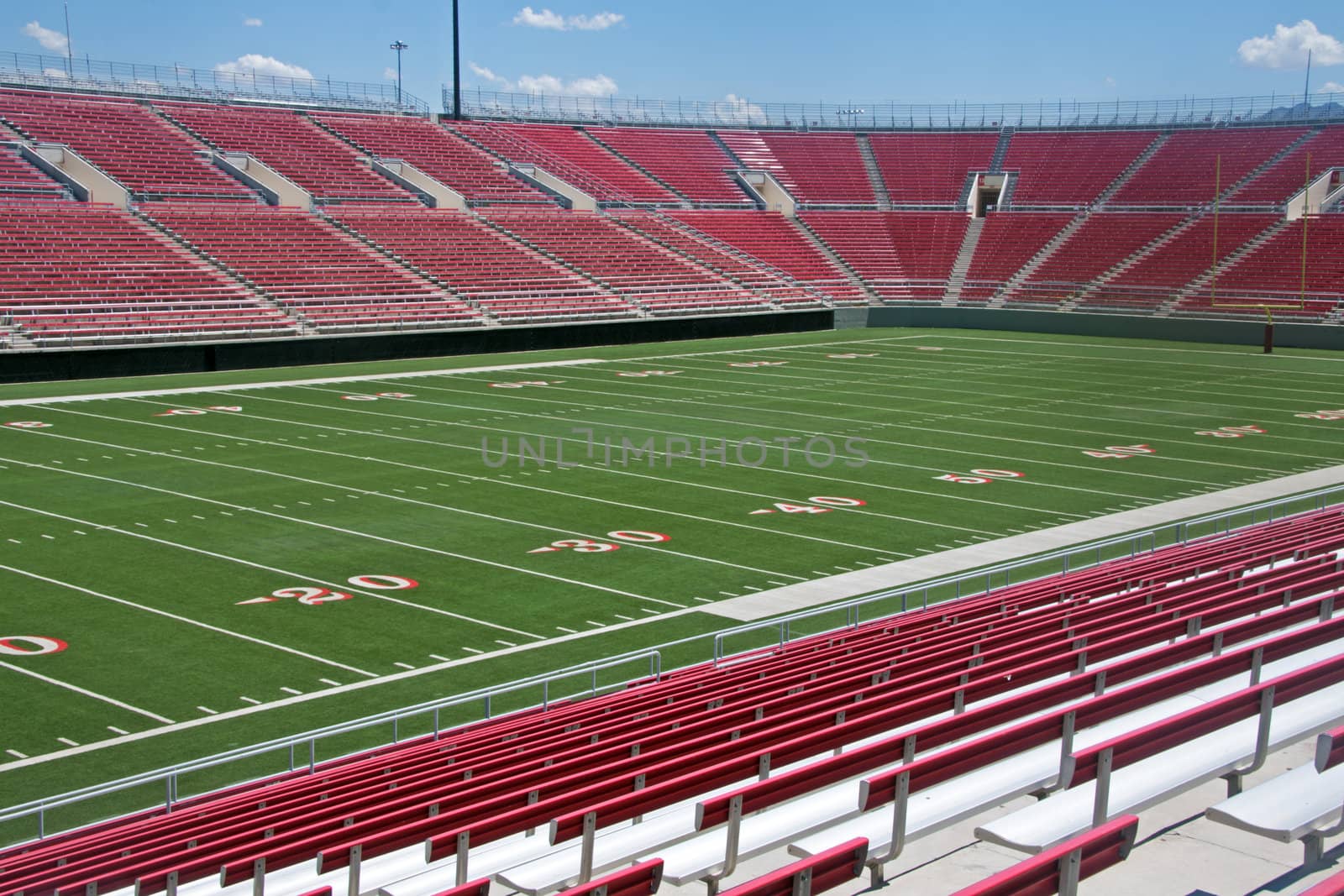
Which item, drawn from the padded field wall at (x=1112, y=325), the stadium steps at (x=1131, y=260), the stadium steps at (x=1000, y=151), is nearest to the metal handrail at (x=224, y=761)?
the padded field wall at (x=1112, y=325)

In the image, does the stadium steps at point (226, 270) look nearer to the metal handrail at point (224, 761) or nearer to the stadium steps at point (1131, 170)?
the metal handrail at point (224, 761)

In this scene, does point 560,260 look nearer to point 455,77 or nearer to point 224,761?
point 455,77

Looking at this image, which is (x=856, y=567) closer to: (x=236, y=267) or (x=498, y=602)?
(x=498, y=602)

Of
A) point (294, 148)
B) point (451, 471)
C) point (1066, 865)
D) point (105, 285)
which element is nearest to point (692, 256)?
point (294, 148)

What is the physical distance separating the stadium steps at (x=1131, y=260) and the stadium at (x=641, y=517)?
250 millimetres

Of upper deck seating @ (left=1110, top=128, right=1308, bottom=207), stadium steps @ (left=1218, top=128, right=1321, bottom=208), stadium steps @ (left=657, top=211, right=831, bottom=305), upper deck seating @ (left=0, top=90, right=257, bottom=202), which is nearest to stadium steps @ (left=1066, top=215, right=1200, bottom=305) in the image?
stadium steps @ (left=1218, top=128, right=1321, bottom=208)

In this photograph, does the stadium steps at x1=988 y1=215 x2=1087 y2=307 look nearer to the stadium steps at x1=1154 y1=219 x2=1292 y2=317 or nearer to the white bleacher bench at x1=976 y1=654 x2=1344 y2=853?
the stadium steps at x1=1154 y1=219 x2=1292 y2=317

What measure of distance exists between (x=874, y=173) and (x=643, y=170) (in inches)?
419

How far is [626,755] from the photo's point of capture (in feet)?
23.1

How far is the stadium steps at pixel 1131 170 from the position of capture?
185ft

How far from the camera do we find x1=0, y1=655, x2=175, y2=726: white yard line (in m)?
10.8

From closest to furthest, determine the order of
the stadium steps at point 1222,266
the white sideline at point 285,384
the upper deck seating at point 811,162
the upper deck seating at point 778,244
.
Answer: the white sideline at point 285,384, the stadium steps at point 1222,266, the upper deck seating at point 778,244, the upper deck seating at point 811,162

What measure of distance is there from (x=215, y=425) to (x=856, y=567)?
45.0 feet

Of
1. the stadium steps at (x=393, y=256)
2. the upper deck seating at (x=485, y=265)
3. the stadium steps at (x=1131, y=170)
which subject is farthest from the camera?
the stadium steps at (x=1131, y=170)
